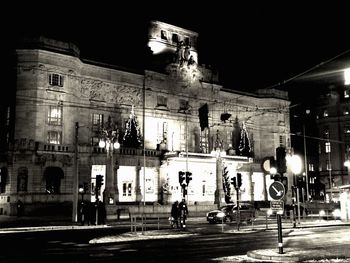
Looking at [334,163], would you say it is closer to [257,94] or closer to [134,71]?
[257,94]

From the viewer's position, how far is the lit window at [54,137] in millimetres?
54172

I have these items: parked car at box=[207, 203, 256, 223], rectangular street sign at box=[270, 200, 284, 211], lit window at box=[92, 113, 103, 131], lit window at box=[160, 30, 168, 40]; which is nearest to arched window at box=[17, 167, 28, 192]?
lit window at box=[92, 113, 103, 131]

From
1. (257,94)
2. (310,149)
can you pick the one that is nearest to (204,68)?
(257,94)

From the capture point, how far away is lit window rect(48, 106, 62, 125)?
54.3 metres

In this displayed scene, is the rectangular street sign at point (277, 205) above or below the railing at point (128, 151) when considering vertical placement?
below

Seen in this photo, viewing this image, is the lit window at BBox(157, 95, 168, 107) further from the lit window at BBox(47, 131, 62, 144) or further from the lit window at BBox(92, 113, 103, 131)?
the lit window at BBox(47, 131, 62, 144)

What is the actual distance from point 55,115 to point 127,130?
381 inches

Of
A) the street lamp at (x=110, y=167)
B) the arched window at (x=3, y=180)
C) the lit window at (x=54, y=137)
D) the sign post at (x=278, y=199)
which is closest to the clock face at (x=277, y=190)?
the sign post at (x=278, y=199)

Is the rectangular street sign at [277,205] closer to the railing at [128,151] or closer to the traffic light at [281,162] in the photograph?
the traffic light at [281,162]

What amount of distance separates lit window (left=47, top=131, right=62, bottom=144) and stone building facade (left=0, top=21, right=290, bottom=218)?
0.12 metres

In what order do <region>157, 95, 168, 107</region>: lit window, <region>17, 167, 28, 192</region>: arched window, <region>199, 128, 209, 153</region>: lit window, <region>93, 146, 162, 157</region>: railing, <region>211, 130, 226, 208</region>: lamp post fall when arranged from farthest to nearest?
<region>199, 128, 209, 153</region>: lit window, <region>157, 95, 168, 107</region>: lit window, <region>211, 130, 226, 208</region>: lamp post, <region>93, 146, 162, 157</region>: railing, <region>17, 167, 28, 192</region>: arched window

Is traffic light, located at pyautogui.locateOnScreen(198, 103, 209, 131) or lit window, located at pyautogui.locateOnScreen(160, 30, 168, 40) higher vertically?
lit window, located at pyautogui.locateOnScreen(160, 30, 168, 40)

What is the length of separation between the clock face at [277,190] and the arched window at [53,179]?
40878 mm

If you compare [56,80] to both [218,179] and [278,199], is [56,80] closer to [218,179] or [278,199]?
[218,179]
